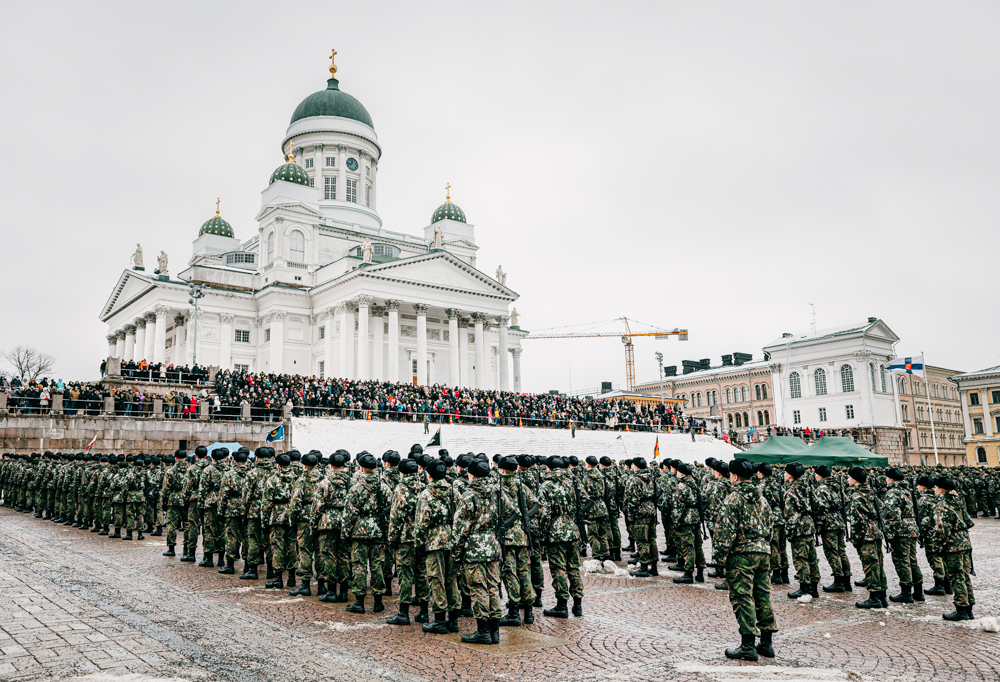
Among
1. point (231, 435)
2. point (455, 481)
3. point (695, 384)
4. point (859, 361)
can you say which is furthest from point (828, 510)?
point (695, 384)

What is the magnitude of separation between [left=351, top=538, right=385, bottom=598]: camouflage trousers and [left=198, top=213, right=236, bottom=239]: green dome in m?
59.2

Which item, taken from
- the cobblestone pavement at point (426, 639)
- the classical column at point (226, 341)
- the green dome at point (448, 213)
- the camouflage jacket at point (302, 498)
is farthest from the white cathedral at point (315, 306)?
the cobblestone pavement at point (426, 639)

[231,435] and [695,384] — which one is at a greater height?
[695,384]

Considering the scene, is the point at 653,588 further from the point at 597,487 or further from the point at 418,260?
the point at 418,260

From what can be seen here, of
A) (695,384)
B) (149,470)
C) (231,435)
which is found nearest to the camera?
(149,470)

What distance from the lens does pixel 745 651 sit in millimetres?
7105

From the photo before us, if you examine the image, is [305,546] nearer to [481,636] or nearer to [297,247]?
[481,636]

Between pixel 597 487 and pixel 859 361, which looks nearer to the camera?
pixel 597 487

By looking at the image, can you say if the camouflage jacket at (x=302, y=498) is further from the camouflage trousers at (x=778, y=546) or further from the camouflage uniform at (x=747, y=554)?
the camouflage trousers at (x=778, y=546)

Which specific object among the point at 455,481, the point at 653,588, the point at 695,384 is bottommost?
the point at 653,588

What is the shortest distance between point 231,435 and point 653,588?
2241 centimetres

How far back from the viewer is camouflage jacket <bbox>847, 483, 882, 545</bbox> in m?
10.2

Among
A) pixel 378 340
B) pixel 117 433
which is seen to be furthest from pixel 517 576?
pixel 378 340

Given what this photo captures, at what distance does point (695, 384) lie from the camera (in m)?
87.2
